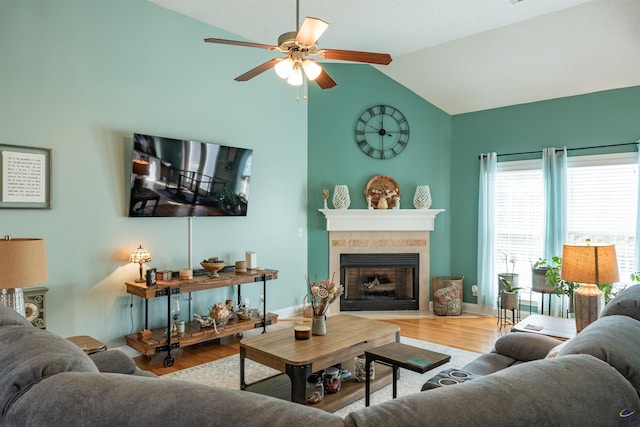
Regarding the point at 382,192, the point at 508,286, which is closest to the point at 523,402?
the point at 508,286

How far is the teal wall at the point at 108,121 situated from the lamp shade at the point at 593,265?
3.34 m

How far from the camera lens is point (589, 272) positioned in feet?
9.76

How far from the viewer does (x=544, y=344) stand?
2.81 meters

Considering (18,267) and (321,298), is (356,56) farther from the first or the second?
(18,267)

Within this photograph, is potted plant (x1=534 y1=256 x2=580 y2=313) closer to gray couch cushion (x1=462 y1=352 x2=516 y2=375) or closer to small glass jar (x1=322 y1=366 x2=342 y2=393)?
gray couch cushion (x1=462 y1=352 x2=516 y2=375)

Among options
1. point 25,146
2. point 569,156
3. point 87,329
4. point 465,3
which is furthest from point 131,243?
point 569,156

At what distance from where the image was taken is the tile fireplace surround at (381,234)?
19.1 feet

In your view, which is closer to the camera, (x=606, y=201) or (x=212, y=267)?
(x=212, y=267)

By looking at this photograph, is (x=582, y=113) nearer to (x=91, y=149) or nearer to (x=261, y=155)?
(x=261, y=155)

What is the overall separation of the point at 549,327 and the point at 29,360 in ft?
11.6

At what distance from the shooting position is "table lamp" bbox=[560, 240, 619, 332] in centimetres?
Result: 296

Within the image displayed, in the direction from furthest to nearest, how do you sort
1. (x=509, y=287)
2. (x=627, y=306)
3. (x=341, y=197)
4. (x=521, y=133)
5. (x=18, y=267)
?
(x=341, y=197) < (x=521, y=133) < (x=509, y=287) < (x=18, y=267) < (x=627, y=306)

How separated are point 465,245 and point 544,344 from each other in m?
3.36

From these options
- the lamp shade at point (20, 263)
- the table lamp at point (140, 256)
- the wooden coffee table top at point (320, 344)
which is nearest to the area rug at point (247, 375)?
the wooden coffee table top at point (320, 344)
